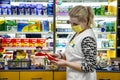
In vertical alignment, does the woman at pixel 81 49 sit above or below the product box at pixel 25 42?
above

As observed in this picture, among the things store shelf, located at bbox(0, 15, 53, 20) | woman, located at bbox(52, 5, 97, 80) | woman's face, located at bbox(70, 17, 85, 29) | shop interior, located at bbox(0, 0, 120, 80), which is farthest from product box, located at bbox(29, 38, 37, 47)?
woman's face, located at bbox(70, 17, 85, 29)

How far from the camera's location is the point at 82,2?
20.2 ft

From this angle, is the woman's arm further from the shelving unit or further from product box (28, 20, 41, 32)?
product box (28, 20, 41, 32)

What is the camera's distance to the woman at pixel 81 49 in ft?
8.38

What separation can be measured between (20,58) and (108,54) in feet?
9.35

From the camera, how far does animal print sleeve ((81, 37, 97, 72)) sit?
254 centimetres

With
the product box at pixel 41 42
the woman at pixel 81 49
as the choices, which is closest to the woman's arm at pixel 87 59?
the woman at pixel 81 49

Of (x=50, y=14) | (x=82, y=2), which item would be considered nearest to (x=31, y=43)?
→ (x=50, y=14)

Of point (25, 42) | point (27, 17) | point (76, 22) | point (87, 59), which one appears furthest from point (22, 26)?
point (87, 59)

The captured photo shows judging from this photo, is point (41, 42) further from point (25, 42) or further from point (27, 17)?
point (27, 17)

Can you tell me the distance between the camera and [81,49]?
2621 millimetres

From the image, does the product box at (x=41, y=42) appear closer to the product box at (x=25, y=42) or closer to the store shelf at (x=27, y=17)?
the product box at (x=25, y=42)

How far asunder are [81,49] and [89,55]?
0.12 metres

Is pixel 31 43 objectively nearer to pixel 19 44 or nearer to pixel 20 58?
pixel 19 44
